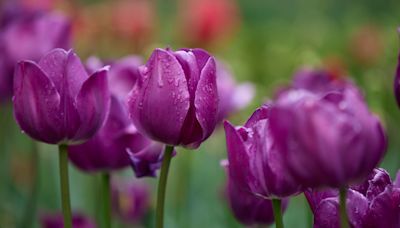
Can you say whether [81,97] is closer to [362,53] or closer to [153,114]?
[153,114]

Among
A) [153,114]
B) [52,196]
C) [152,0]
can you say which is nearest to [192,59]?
[153,114]

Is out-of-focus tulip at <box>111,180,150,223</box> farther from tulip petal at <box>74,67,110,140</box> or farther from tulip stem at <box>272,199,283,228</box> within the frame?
tulip stem at <box>272,199,283,228</box>

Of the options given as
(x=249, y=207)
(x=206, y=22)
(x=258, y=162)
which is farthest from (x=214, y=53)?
(x=258, y=162)

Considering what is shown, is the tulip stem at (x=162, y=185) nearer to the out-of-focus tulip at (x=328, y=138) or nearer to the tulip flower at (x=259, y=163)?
the tulip flower at (x=259, y=163)

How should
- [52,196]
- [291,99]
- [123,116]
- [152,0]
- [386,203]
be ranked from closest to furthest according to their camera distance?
[291,99] < [386,203] < [123,116] < [52,196] < [152,0]

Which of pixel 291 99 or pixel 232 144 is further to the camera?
pixel 232 144

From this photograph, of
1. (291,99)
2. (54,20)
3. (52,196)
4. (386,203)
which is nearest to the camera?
(291,99)

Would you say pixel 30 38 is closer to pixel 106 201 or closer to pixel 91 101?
pixel 106 201
